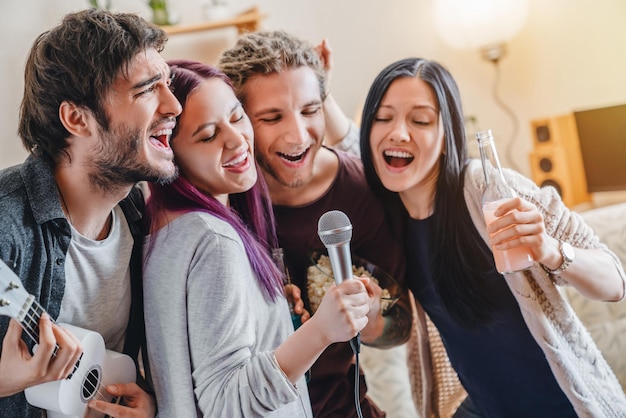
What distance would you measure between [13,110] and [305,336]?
2.58m

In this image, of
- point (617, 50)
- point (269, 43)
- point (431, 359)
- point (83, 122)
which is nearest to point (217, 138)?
point (83, 122)

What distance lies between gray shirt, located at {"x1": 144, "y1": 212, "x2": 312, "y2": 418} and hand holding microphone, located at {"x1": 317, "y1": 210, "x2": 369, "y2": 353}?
17 centimetres

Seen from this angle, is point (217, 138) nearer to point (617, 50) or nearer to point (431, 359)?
point (431, 359)

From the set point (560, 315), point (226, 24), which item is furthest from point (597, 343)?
point (226, 24)

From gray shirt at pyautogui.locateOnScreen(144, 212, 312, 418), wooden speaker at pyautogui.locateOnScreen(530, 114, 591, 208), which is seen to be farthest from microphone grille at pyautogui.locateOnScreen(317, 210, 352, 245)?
wooden speaker at pyautogui.locateOnScreen(530, 114, 591, 208)

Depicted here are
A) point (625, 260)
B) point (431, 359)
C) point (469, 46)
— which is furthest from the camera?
point (469, 46)

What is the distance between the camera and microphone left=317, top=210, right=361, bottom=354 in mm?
925

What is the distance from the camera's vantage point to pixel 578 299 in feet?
6.77

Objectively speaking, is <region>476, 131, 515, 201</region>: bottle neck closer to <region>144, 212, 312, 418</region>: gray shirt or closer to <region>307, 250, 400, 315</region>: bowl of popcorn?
<region>307, 250, 400, 315</region>: bowl of popcorn

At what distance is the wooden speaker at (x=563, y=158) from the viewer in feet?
9.91

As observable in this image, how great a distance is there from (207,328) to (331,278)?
0.34 m

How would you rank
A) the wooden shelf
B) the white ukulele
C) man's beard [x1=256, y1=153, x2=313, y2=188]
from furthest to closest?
1. the wooden shelf
2. man's beard [x1=256, y1=153, x2=313, y2=188]
3. the white ukulele

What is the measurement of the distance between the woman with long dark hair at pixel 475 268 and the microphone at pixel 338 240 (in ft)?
1.18

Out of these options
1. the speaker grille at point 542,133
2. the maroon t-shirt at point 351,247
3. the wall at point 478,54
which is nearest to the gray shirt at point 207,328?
the maroon t-shirt at point 351,247
